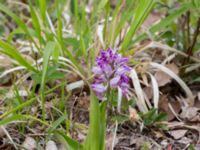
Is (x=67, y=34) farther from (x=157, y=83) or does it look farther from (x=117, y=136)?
(x=117, y=136)

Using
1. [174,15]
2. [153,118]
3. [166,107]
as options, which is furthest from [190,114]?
[174,15]

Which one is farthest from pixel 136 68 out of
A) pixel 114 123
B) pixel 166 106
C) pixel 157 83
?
pixel 114 123

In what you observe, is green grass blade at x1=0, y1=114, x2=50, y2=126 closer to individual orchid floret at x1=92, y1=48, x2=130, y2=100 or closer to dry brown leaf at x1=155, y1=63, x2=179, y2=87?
individual orchid floret at x1=92, y1=48, x2=130, y2=100

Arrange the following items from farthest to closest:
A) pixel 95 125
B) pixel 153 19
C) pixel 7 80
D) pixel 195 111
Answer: pixel 153 19, pixel 7 80, pixel 195 111, pixel 95 125

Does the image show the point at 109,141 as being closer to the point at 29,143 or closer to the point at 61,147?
the point at 61,147

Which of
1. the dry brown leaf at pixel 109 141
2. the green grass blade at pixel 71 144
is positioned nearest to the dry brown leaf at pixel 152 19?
the dry brown leaf at pixel 109 141
